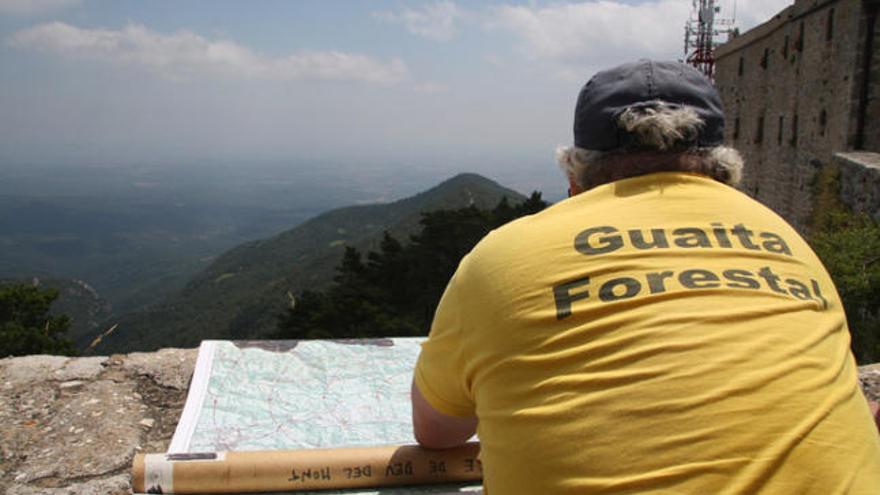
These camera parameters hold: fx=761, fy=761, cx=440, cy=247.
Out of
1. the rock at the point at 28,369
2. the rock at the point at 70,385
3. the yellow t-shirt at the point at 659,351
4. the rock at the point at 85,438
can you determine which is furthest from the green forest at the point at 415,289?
the rock at the point at 28,369

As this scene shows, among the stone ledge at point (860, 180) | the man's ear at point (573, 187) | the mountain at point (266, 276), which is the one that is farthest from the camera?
the mountain at point (266, 276)

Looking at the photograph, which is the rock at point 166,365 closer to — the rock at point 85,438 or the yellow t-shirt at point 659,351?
the rock at point 85,438

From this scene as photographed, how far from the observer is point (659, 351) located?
4.23ft

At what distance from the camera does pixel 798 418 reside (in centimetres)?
123

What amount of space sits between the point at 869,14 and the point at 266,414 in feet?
35.6

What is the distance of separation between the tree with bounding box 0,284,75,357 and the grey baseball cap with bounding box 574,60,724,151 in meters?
11.9

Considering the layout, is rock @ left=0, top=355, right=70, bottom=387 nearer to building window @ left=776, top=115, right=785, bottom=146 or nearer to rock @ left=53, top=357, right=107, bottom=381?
rock @ left=53, top=357, right=107, bottom=381

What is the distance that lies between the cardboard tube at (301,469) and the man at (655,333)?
71 cm

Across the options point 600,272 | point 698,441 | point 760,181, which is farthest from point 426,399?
point 760,181

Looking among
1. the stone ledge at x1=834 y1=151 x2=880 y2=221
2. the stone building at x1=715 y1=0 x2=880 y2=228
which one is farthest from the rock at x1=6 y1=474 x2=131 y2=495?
the stone building at x1=715 y1=0 x2=880 y2=228

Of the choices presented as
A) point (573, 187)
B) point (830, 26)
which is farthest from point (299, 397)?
point (830, 26)

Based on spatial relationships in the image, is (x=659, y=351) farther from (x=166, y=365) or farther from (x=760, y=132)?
(x=760, y=132)

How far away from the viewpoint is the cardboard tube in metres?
2.26

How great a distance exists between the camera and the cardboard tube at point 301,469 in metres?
2.26
